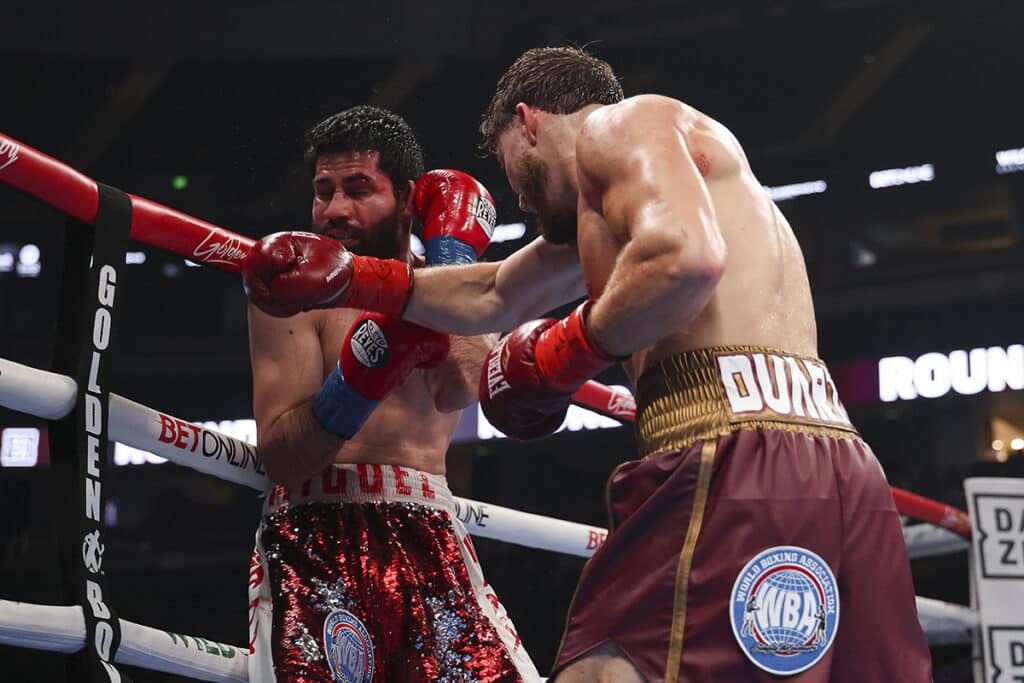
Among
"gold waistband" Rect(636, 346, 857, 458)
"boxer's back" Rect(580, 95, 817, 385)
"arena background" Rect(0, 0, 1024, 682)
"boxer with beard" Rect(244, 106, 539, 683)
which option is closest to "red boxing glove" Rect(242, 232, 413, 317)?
"boxer with beard" Rect(244, 106, 539, 683)

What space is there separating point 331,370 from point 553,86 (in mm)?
588

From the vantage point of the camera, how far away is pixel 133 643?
1.41 meters

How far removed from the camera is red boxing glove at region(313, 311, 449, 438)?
63.7 inches

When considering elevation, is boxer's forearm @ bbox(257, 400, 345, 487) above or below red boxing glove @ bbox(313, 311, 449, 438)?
below

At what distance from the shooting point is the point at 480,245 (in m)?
1.94

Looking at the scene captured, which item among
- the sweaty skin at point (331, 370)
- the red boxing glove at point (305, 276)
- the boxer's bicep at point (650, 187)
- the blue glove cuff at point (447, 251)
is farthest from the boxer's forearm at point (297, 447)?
the boxer's bicep at point (650, 187)

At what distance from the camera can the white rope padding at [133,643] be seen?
127 cm

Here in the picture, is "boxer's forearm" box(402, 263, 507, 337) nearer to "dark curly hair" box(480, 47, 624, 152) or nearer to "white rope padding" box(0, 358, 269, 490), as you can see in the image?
"dark curly hair" box(480, 47, 624, 152)

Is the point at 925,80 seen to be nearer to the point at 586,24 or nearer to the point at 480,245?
the point at 586,24

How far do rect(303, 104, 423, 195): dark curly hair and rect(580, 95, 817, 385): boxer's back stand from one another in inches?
28.7

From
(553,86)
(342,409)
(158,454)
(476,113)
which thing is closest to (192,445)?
(158,454)

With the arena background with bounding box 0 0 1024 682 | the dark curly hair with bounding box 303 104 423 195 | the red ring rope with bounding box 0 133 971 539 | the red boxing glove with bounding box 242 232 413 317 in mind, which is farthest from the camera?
the arena background with bounding box 0 0 1024 682

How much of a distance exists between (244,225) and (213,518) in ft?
7.08

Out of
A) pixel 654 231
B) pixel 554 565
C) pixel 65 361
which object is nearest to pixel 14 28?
pixel 554 565
